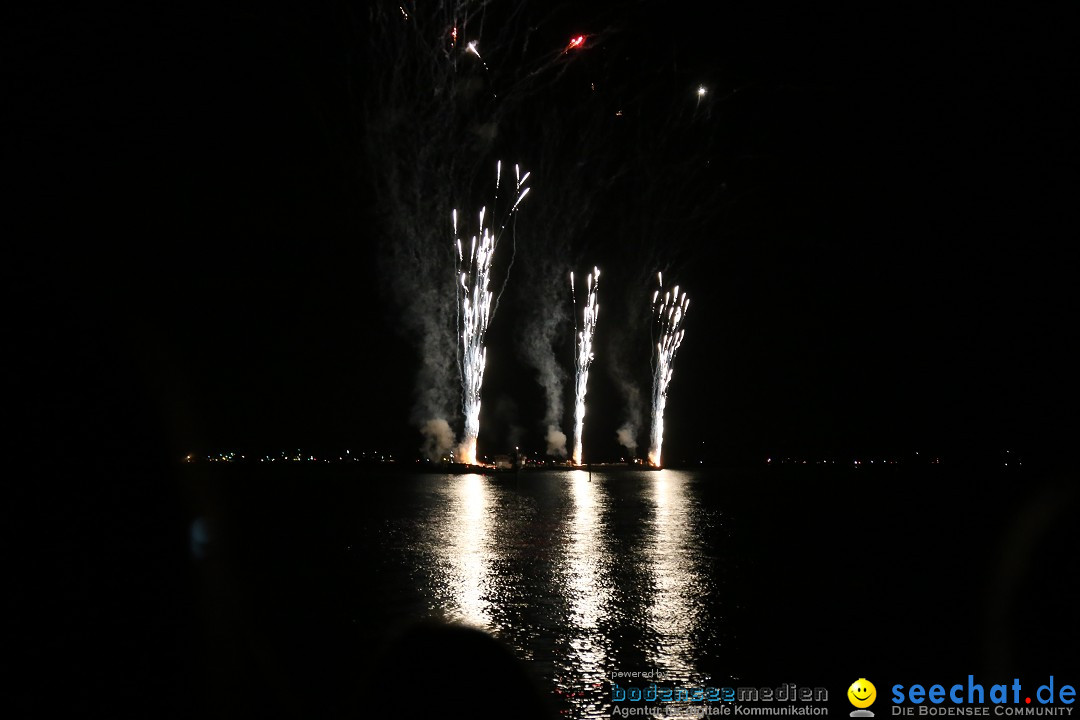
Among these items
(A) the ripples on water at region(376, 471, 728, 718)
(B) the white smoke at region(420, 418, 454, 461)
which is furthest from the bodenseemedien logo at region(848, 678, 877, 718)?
(B) the white smoke at region(420, 418, 454, 461)

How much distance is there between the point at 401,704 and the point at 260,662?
1522mm

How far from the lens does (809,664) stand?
22.3 feet

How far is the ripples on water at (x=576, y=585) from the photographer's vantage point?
677 centimetres

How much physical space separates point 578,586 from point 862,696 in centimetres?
409

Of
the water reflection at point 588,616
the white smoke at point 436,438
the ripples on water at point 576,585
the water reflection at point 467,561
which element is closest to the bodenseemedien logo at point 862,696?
→ the ripples on water at point 576,585

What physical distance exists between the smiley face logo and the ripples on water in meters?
0.92

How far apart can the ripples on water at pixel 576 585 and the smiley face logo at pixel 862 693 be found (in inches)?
36.2

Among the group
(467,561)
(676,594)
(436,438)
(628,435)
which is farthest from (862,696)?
(628,435)

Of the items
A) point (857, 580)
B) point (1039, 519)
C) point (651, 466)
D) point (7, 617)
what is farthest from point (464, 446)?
point (7, 617)

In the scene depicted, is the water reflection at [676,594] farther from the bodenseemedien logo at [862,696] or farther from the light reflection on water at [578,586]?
the bodenseemedien logo at [862,696]

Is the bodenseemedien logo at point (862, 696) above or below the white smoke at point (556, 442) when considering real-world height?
below

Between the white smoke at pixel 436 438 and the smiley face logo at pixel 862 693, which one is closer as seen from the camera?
the smiley face logo at pixel 862 693

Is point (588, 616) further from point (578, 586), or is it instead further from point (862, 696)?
point (862, 696)

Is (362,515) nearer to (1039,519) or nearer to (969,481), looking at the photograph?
(1039,519)
